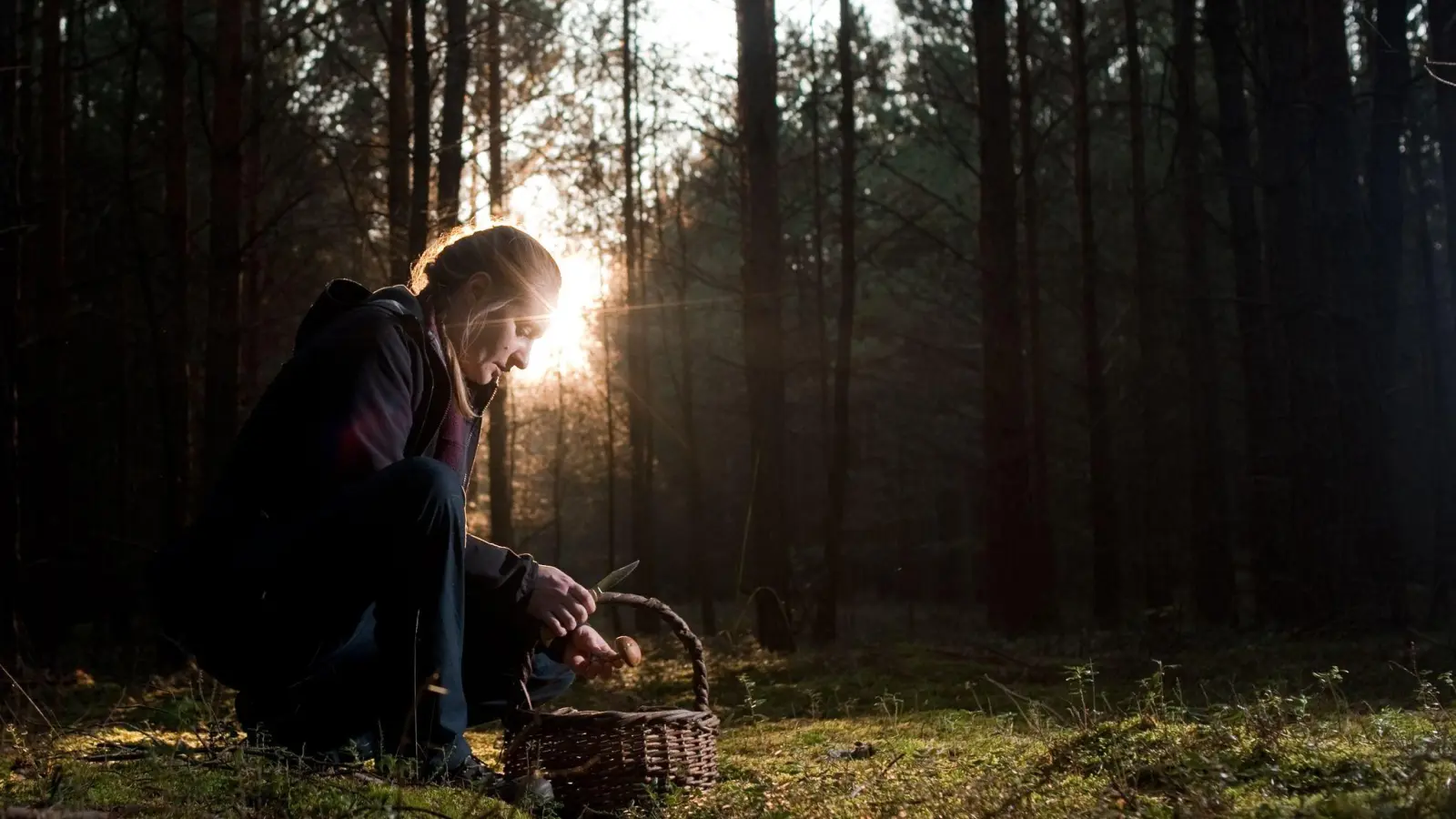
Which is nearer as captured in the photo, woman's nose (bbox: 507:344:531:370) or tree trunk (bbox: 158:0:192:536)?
woman's nose (bbox: 507:344:531:370)

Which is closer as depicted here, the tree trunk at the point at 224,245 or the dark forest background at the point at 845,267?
the tree trunk at the point at 224,245

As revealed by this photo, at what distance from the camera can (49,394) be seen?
12664mm

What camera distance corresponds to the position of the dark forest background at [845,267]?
10.8 metres

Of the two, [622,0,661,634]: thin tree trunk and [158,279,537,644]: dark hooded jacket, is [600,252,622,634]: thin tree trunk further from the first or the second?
[158,279,537,644]: dark hooded jacket

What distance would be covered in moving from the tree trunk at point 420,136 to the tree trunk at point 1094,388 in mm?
7749

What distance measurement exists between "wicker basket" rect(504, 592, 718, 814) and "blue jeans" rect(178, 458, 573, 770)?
21cm

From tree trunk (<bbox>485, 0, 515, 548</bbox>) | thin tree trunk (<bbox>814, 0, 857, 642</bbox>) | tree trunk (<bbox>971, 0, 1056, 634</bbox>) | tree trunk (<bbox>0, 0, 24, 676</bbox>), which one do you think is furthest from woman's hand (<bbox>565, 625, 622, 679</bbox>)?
tree trunk (<bbox>485, 0, 515, 548</bbox>)

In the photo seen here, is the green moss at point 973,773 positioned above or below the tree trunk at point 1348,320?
below

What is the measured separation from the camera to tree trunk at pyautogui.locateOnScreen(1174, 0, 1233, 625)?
551 inches

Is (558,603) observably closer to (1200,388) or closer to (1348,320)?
(1348,320)

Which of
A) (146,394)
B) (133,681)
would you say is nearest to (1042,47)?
(146,394)

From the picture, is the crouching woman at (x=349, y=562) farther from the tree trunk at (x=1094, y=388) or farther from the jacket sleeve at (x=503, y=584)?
the tree trunk at (x=1094, y=388)

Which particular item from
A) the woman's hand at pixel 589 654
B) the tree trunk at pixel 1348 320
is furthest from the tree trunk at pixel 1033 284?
the woman's hand at pixel 589 654

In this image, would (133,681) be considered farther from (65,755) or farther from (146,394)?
(146,394)
